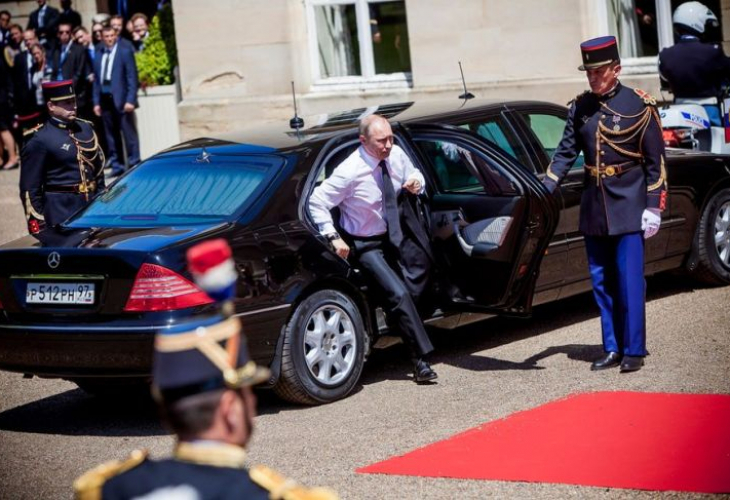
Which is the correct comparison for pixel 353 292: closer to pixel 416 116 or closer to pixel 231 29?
pixel 416 116

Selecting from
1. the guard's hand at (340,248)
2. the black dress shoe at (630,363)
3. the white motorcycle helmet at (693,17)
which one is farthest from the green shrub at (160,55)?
the black dress shoe at (630,363)

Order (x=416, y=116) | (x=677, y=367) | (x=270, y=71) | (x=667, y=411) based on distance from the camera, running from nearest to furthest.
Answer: (x=667, y=411) → (x=677, y=367) → (x=416, y=116) → (x=270, y=71)

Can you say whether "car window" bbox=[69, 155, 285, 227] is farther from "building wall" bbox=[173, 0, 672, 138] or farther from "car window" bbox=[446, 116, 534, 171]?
"building wall" bbox=[173, 0, 672, 138]

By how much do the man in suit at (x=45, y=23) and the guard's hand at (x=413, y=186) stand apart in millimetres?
12380

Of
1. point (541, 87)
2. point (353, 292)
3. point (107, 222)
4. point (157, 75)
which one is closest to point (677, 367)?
point (353, 292)

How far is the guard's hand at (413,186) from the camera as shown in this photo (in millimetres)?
8219

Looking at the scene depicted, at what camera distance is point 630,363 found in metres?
8.11

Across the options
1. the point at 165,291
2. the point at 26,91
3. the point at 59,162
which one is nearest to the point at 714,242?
the point at 165,291

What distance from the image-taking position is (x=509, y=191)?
8414 millimetres

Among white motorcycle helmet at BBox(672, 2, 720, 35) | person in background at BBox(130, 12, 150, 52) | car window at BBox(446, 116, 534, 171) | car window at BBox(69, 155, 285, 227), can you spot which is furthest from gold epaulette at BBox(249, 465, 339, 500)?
person in background at BBox(130, 12, 150, 52)

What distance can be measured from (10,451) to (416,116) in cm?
334

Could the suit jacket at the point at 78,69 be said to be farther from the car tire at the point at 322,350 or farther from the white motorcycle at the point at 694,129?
the car tire at the point at 322,350

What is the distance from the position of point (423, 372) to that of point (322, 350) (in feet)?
2.35

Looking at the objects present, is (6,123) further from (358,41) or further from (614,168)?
(614,168)
